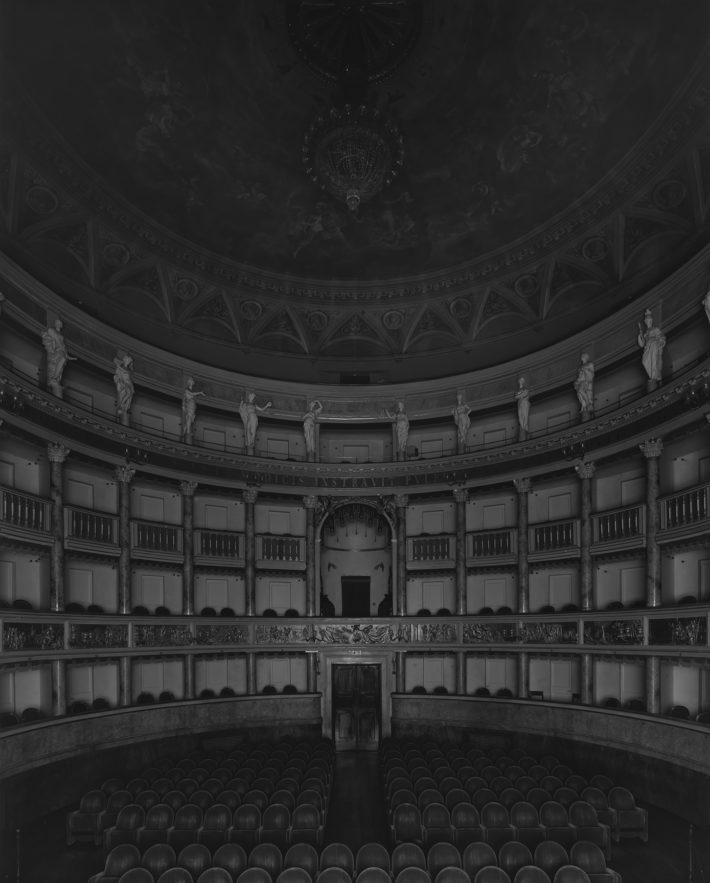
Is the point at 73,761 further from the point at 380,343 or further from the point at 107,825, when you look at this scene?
the point at 380,343

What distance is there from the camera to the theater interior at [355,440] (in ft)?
55.7

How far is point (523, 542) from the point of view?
1013 inches

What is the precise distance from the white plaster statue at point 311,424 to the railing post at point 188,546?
5.22 m

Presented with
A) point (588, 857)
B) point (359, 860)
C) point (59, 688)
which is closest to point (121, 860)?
point (359, 860)

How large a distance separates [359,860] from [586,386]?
17.0 m

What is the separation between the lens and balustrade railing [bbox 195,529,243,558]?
2683 cm

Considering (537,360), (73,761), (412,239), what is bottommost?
(73,761)

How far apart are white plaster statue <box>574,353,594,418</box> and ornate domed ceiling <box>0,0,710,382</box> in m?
2.67

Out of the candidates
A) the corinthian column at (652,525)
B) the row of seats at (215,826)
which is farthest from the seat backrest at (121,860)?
the corinthian column at (652,525)

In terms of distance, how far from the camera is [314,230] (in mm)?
26719

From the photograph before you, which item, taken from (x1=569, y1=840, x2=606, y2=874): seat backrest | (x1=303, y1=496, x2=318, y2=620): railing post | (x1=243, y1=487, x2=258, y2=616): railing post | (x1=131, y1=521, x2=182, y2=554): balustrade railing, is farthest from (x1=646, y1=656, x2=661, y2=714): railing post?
(x1=131, y1=521, x2=182, y2=554): balustrade railing

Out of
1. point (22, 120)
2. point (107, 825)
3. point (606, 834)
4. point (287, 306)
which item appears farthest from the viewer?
point (287, 306)

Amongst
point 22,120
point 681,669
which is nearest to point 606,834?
point 681,669

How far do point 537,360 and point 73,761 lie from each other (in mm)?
20618
